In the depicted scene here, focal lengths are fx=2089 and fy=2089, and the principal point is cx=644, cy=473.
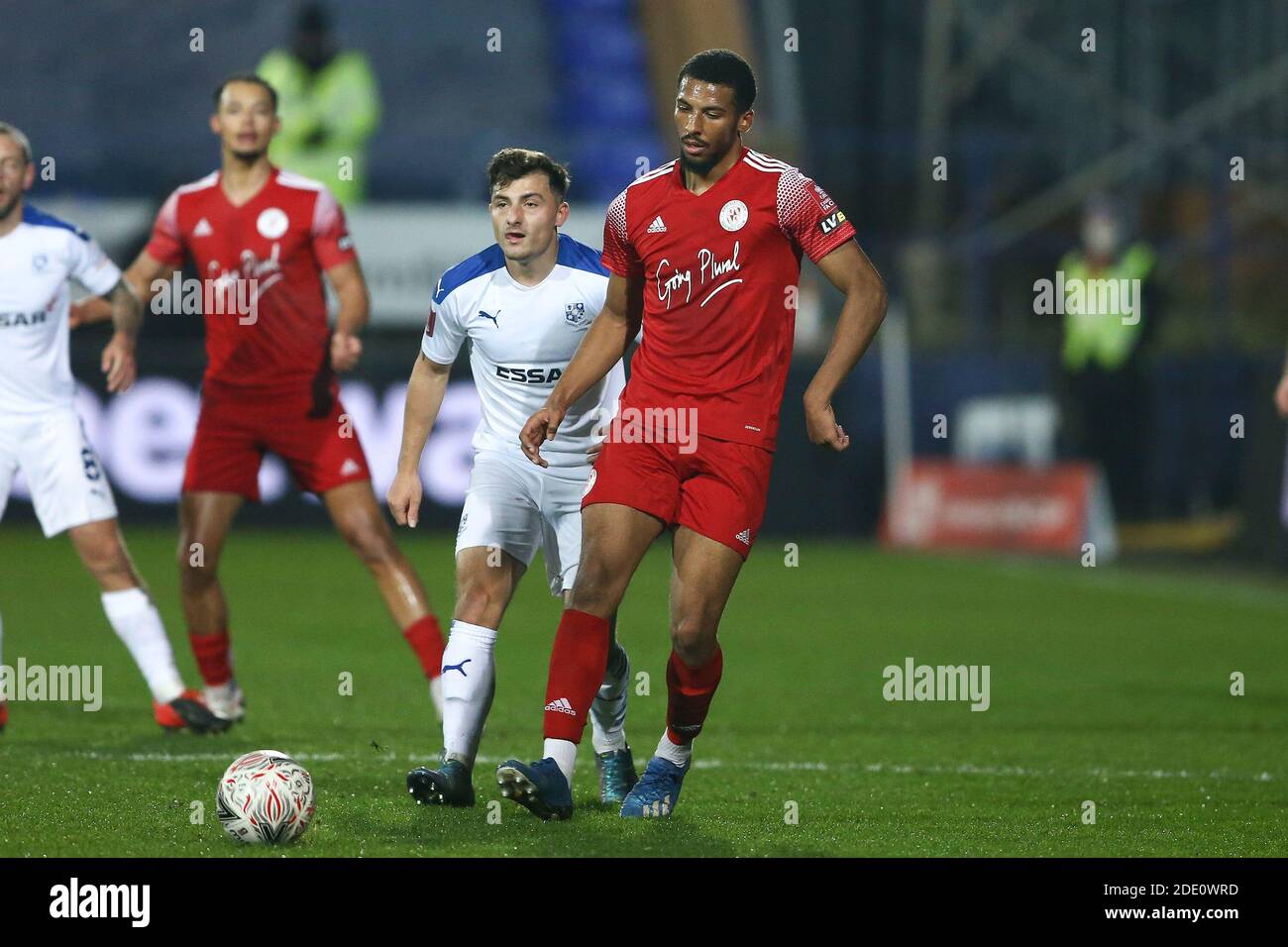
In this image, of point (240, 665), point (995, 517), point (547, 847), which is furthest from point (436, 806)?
point (995, 517)

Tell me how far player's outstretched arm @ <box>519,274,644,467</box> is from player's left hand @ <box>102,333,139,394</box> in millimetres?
2259

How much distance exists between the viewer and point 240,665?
1045 centimetres

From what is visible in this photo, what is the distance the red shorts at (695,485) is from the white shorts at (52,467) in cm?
266

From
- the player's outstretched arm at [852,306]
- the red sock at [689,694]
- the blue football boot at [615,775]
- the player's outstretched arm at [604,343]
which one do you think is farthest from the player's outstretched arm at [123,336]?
the player's outstretched arm at [852,306]

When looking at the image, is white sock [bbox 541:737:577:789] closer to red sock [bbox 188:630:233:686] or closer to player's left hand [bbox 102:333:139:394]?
red sock [bbox 188:630:233:686]

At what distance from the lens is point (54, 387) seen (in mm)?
8117

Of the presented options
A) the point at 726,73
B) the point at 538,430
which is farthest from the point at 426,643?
the point at 726,73

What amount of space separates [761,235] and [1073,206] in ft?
56.2

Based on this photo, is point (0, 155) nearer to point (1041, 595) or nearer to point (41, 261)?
point (41, 261)

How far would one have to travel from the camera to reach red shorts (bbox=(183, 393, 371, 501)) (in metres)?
8.38

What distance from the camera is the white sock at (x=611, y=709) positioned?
22.5ft

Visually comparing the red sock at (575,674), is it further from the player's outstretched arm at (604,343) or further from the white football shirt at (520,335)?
the white football shirt at (520,335)

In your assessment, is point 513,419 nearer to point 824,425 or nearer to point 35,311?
point 824,425

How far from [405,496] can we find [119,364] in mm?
1981
